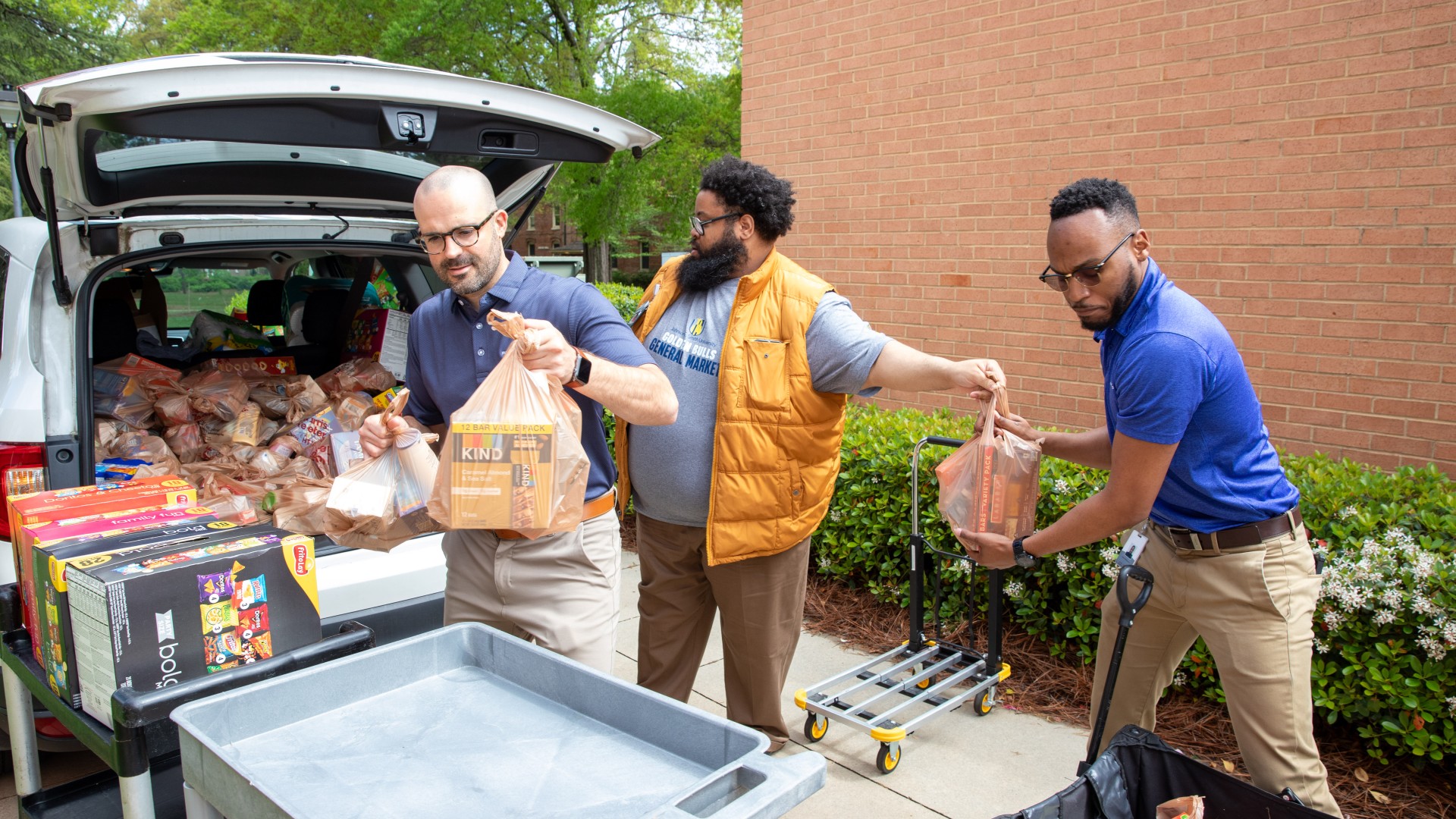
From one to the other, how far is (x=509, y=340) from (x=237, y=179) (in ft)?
5.37

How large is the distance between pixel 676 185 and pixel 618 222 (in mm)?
1446

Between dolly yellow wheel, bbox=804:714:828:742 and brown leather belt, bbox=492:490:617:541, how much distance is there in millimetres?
1495

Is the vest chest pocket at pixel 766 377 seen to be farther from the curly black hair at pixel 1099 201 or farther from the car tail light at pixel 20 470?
the car tail light at pixel 20 470

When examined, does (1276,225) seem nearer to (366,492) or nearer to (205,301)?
(366,492)

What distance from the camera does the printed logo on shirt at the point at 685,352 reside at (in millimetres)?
3127

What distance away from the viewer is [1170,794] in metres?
2.28

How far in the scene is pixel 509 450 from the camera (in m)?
2.12

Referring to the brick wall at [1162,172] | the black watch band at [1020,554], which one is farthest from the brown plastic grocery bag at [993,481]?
the brick wall at [1162,172]

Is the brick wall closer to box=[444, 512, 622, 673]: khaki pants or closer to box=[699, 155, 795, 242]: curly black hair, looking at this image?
box=[699, 155, 795, 242]: curly black hair

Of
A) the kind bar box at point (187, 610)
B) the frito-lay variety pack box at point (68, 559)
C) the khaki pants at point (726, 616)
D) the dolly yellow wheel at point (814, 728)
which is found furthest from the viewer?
the dolly yellow wheel at point (814, 728)

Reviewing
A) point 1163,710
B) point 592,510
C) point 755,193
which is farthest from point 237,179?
point 1163,710

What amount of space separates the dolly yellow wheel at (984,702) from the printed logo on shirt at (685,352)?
176cm

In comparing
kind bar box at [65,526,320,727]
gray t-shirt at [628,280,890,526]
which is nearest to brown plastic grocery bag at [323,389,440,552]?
kind bar box at [65,526,320,727]

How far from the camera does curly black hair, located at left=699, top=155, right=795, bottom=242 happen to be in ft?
10.4
